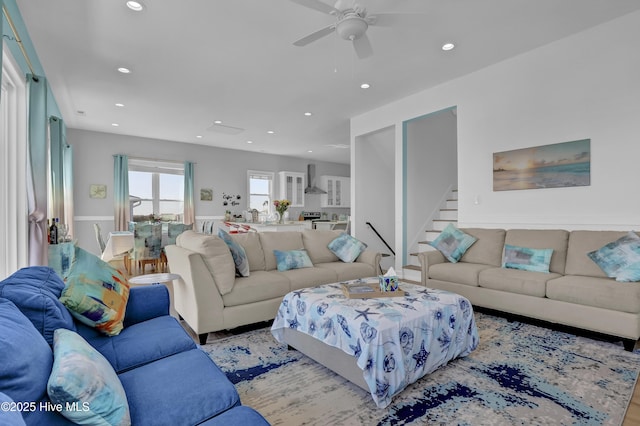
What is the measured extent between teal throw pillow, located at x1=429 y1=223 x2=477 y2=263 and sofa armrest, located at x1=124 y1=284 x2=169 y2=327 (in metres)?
3.22

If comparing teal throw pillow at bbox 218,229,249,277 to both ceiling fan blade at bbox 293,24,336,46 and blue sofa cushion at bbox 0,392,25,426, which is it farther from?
blue sofa cushion at bbox 0,392,25,426

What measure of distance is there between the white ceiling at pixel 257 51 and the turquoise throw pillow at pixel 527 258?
7.65ft

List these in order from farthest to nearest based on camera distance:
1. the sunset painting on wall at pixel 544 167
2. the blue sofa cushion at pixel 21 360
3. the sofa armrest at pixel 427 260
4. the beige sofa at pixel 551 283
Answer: the sofa armrest at pixel 427 260 → the sunset painting on wall at pixel 544 167 → the beige sofa at pixel 551 283 → the blue sofa cushion at pixel 21 360

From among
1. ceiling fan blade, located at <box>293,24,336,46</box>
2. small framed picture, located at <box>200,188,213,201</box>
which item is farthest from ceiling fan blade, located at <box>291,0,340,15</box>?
small framed picture, located at <box>200,188,213,201</box>

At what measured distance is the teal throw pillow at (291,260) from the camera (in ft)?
11.7

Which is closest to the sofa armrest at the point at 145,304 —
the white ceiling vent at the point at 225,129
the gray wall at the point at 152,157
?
the white ceiling vent at the point at 225,129

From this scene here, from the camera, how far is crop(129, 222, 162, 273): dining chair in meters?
5.33

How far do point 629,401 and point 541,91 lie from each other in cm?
328

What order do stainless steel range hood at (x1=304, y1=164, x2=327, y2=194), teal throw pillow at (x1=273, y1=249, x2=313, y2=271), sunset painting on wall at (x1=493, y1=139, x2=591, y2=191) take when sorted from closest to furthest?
1. sunset painting on wall at (x1=493, y1=139, x2=591, y2=191)
2. teal throw pillow at (x1=273, y1=249, x2=313, y2=271)
3. stainless steel range hood at (x1=304, y1=164, x2=327, y2=194)

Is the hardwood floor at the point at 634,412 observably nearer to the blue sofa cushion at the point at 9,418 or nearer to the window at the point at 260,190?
the blue sofa cushion at the point at 9,418

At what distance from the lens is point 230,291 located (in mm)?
2830

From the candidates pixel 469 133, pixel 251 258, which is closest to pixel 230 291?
pixel 251 258

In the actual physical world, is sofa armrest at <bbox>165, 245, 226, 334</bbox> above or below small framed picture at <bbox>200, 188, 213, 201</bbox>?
below

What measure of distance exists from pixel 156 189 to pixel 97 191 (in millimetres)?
1217
